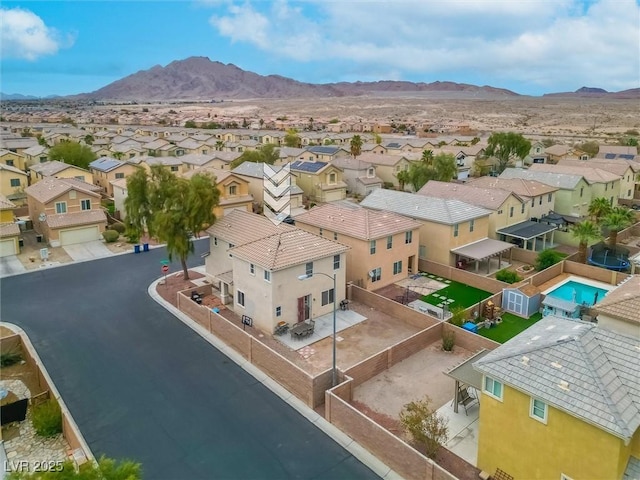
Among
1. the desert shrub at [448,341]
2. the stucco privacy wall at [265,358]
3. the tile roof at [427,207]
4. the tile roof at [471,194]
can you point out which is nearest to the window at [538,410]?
the stucco privacy wall at [265,358]

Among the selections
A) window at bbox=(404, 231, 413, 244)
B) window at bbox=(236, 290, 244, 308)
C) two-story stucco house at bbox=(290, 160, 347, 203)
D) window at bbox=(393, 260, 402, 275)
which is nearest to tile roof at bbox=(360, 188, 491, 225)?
window at bbox=(404, 231, 413, 244)

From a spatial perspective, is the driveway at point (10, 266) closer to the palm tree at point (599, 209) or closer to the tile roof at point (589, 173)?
the palm tree at point (599, 209)

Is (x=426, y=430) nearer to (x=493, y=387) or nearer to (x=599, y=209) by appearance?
(x=493, y=387)

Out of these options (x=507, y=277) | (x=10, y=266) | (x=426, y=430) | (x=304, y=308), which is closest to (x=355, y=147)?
(x=507, y=277)

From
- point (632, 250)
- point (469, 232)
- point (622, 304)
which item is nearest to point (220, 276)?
point (469, 232)

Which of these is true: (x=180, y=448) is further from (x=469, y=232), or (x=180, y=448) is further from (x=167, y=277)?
(x=469, y=232)

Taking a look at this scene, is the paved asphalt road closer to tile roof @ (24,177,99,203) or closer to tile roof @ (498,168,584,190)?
tile roof @ (24,177,99,203)
